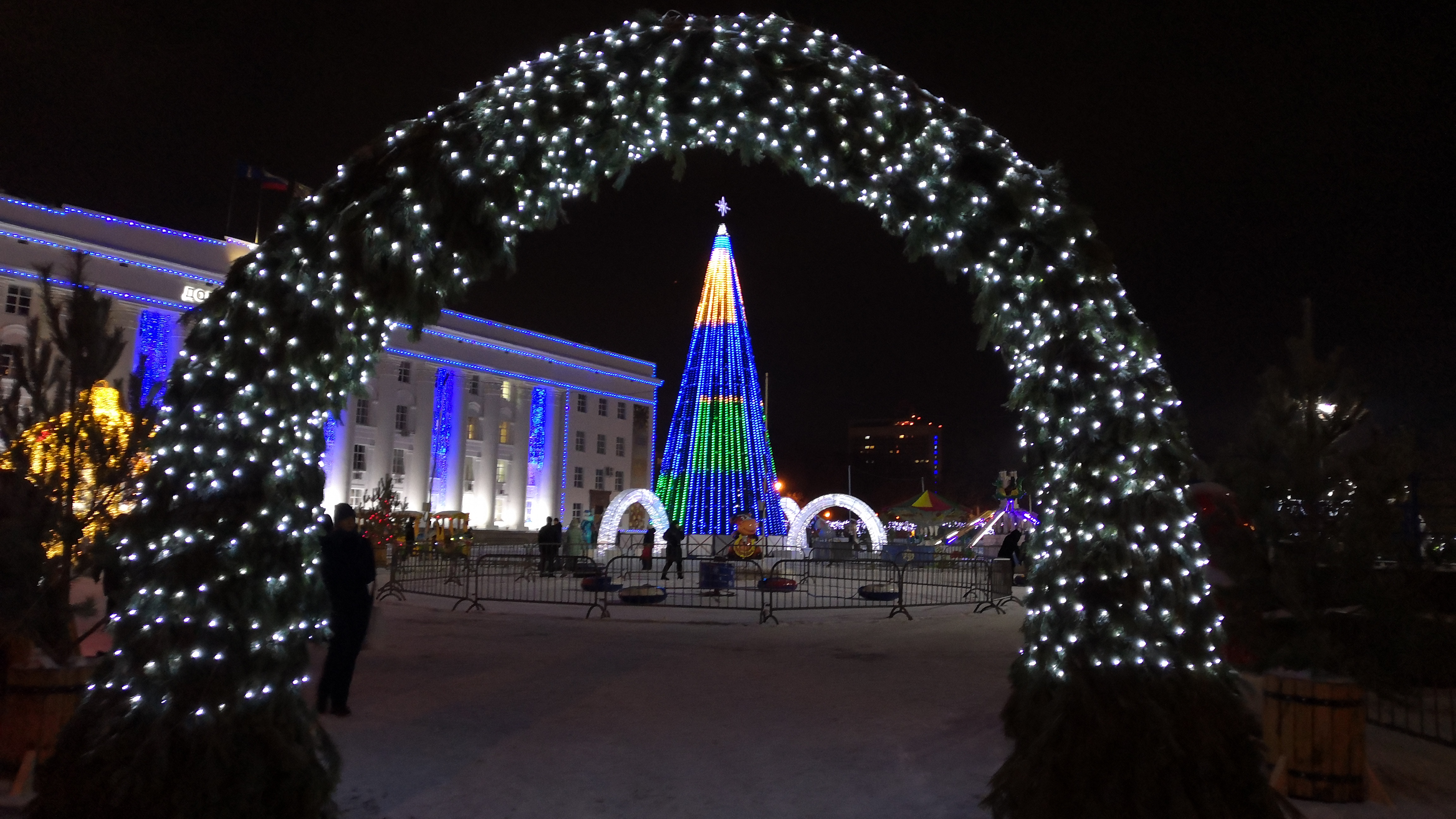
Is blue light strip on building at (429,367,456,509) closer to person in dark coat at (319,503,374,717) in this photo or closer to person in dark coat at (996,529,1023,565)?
person in dark coat at (996,529,1023,565)

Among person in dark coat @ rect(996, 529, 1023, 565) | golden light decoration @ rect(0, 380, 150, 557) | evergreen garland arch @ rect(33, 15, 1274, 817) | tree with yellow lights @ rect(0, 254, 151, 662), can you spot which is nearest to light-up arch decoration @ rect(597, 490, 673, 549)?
person in dark coat @ rect(996, 529, 1023, 565)

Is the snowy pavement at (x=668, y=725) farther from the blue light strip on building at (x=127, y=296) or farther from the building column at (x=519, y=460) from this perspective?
the building column at (x=519, y=460)

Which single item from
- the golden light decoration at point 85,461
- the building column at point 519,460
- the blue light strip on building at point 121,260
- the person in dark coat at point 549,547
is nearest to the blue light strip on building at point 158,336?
the blue light strip on building at point 121,260

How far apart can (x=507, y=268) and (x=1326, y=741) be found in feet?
19.4

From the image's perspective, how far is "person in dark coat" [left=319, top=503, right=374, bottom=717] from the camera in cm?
788

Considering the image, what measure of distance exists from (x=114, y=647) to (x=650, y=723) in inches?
166

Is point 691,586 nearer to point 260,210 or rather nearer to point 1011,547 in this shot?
point 1011,547

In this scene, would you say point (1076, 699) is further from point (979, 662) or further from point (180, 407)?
point (979, 662)

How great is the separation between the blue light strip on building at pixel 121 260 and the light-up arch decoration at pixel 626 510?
17.2 m

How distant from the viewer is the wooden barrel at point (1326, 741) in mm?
5965

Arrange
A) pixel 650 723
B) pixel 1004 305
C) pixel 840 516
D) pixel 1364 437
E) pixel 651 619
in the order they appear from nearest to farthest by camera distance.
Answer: pixel 1004 305 → pixel 1364 437 → pixel 650 723 → pixel 651 619 → pixel 840 516

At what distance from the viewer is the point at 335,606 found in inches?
313

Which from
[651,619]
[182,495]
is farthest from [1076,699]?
[651,619]

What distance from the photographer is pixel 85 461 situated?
253 inches
